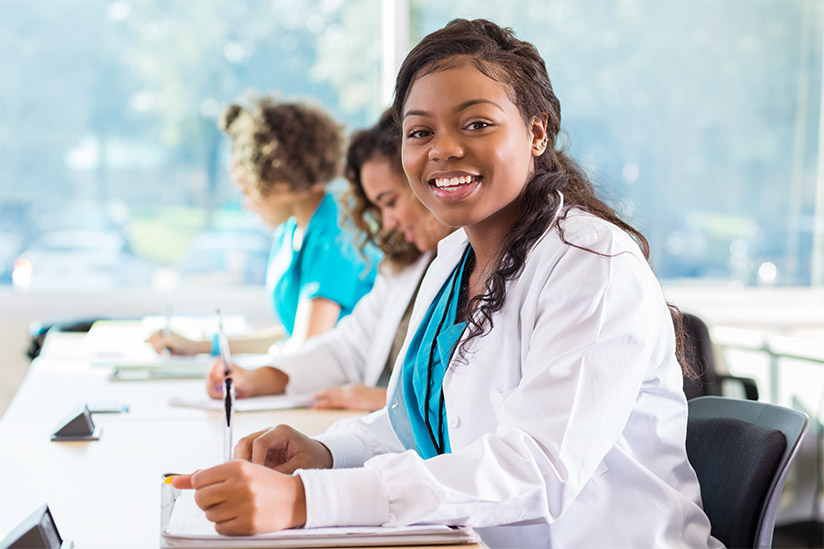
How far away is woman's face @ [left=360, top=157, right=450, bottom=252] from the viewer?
2172 millimetres

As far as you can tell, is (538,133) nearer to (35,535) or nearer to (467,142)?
(467,142)

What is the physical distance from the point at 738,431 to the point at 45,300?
10.8 feet

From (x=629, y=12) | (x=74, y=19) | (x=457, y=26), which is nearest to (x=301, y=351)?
(x=457, y=26)

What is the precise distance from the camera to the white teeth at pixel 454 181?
1240 millimetres

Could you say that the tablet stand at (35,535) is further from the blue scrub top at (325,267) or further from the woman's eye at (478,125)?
the blue scrub top at (325,267)

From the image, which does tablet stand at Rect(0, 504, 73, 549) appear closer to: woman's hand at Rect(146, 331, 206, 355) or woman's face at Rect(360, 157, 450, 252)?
woman's face at Rect(360, 157, 450, 252)

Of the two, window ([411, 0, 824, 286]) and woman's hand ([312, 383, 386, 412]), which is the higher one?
window ([411, 0, 824, 286])

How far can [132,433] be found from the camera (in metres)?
1.67

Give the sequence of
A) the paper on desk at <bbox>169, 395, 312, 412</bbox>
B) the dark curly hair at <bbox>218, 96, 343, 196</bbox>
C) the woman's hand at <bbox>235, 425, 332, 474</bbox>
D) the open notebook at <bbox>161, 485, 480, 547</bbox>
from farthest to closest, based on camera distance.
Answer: the dark curly hair at <bbox>218, 96, 343, 196</bbox>
the paper on desk at <bbox>169, 395, 312, 412</bbox>
the woman's hand at <bbox>235, 425, 332, 474</bbox>
the open notebook at <bbox>161, 485, 480, 547</bbox>

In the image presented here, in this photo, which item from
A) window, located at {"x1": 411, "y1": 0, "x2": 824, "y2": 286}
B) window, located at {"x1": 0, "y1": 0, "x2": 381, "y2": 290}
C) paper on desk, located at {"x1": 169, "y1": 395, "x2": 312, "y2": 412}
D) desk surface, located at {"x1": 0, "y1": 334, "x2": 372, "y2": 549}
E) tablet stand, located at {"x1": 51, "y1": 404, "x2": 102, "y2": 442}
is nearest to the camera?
desk surface, located at {"x1": 0, "y1": 334, "x2": 372, "y2": 549}

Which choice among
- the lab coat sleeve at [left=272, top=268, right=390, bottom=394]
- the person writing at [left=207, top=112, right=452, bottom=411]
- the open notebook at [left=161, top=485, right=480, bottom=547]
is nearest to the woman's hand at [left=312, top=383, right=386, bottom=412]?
the person writing at [left=207, top=112, right=452, bottom=411]

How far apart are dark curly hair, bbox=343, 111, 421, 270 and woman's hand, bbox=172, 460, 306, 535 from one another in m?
1.32

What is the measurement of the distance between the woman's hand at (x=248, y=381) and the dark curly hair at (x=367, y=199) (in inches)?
16.9

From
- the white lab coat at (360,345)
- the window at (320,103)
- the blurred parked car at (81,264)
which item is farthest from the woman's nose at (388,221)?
the blurred parked car at (81,264)
